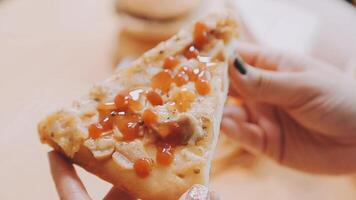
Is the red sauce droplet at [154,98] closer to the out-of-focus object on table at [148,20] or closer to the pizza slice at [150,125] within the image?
the pizza slice at [150,125]

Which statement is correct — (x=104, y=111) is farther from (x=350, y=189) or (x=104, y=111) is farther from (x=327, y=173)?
(x=350, y=189)

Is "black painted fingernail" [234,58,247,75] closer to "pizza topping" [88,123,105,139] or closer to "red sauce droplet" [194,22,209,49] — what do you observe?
"red sauce droplet" [194,22,209,49]

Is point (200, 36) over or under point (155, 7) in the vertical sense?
over

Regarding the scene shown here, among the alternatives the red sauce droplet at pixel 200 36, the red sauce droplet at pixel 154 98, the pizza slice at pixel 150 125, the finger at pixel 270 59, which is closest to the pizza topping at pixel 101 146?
the pizza slice at pixel 150 125

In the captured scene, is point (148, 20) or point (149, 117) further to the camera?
point (148, 20)

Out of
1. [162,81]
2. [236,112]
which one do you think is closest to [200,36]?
[162,81]

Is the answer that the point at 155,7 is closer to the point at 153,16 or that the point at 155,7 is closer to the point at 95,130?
the point at 153,16

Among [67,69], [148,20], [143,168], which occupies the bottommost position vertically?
[67,69]
